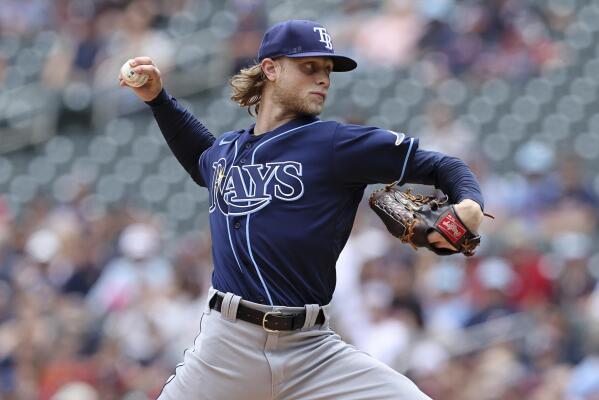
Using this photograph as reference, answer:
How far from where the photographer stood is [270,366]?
4.12 metres

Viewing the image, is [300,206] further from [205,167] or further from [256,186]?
[205,167]

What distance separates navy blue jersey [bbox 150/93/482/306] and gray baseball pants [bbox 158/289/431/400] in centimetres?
10

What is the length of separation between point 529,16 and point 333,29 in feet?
6.40

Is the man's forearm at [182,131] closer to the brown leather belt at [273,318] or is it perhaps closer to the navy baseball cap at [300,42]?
the navy baseball cap at [300,42]

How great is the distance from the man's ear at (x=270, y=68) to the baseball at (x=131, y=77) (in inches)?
20.4

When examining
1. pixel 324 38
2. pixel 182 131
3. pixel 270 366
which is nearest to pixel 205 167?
pixel 182 131

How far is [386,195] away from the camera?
165 inches

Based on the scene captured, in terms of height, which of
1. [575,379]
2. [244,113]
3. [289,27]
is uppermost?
[289,27]

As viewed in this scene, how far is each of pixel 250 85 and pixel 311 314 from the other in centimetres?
92

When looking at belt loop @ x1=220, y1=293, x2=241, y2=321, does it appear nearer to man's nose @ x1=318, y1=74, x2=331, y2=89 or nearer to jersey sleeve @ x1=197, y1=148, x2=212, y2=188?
A: jersey sleeve @ x1=197, y1=148, x2=212, y2=188

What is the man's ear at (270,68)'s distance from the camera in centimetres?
437

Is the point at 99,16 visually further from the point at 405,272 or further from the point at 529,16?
the point at 405,272

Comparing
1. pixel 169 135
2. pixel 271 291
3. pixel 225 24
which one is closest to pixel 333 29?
pixel 225 24

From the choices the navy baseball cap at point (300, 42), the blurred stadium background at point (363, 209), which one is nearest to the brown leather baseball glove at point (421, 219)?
the navy baseball cap at point (300, 42)
